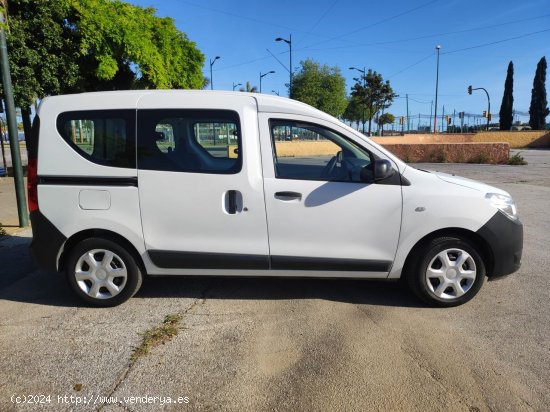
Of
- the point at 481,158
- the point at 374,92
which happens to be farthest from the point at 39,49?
the point at 374,92

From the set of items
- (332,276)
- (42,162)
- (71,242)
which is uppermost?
(42,162)

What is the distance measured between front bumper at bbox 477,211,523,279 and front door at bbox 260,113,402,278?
31.9 inches

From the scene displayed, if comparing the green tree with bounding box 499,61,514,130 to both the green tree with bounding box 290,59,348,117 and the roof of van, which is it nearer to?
the green tree with bounding box 290,59,348,117

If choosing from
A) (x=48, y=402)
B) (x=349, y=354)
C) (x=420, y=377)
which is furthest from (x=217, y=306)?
(x=420, y=377)

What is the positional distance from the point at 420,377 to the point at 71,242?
125 inches

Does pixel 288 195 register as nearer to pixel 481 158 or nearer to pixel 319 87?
pixel 481 158

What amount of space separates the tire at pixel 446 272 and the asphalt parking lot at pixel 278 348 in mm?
132


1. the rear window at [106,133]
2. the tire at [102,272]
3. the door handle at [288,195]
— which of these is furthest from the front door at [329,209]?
the tire at [102,272]

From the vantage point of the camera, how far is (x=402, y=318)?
369 centimetres

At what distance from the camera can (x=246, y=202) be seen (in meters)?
3.69

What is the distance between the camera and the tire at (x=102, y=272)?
3.85 m

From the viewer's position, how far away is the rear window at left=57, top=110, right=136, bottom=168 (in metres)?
3.76

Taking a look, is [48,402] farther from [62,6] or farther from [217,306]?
[62,6]

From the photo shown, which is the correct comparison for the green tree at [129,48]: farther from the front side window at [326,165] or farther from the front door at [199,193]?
the front side window at [326,165]
